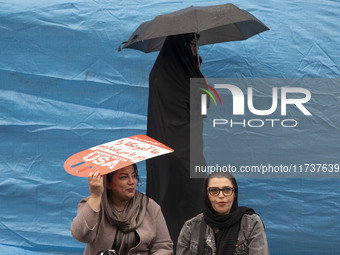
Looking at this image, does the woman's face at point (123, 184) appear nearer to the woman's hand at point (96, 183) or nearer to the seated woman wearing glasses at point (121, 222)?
A: the seated woman wearing glasses at point (121, 222)

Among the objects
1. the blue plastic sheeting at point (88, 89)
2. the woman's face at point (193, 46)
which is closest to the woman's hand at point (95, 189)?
the woman's face at point (193, 46)

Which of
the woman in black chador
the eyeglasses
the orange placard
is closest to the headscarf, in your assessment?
the orange placard

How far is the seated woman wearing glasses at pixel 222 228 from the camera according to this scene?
9.19 ft

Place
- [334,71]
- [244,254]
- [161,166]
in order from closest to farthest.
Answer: [244,254] → [161,166] → [334,71]

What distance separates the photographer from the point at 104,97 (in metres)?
4.48

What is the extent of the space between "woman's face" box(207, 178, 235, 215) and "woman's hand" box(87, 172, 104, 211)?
1.61 ft

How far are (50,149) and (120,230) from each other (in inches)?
69.1

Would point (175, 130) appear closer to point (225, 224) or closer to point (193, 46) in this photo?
point (193, 46)

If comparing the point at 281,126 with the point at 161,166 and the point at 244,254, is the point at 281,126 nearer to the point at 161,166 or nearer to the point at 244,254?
the point at 161,166

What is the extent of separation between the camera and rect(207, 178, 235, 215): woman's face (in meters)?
2.86

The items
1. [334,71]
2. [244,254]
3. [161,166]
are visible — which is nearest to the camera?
[244,254]

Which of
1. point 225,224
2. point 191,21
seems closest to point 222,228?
point 225,224

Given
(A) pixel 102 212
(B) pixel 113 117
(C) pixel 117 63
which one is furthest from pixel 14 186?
(A) pixel 102 212

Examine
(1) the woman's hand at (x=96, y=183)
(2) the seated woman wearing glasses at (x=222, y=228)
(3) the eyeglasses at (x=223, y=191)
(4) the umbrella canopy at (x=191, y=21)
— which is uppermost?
(4) the umbrella canopy at (x=191, y=21)
